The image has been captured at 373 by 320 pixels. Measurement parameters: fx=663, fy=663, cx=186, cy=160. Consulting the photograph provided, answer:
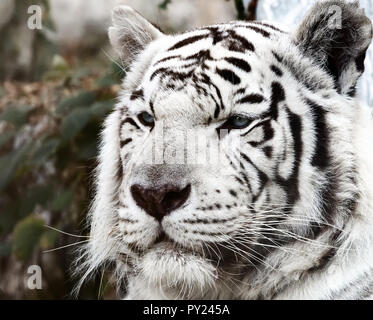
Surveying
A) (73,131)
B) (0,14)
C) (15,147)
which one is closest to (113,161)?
(73,131)

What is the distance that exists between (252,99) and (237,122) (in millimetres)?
79

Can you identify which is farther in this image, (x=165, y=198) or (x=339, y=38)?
(x=339, y=38)

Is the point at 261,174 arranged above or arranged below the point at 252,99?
below

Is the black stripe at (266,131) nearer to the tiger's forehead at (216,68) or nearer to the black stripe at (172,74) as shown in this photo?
the tiger's forehead at (216,68)

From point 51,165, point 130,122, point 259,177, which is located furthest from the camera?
point 51,165

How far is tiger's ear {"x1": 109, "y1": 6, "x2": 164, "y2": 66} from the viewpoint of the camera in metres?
2.28

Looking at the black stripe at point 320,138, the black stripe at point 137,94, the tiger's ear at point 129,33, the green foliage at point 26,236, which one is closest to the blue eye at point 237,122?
the black stripe at point 320,138

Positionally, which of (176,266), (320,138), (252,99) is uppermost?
(252,99)

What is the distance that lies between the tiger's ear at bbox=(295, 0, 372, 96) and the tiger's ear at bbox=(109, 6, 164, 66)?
56cm

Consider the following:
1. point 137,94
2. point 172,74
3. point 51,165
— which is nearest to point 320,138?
point 172,74

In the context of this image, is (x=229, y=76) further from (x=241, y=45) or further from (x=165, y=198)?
(x=165, y=198)

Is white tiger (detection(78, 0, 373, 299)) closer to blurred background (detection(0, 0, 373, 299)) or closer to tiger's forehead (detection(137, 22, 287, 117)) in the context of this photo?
tiger's forehead (detection(137, 22, 287, 117))

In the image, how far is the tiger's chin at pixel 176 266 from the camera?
1832mm

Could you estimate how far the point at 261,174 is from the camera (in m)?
1.89
